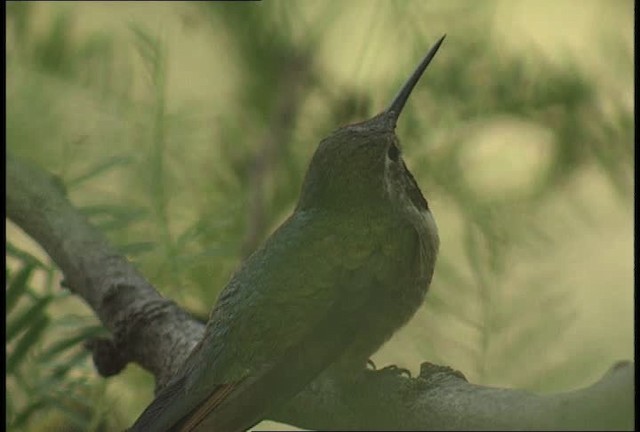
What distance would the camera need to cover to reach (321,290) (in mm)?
559

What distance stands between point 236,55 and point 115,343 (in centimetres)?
24

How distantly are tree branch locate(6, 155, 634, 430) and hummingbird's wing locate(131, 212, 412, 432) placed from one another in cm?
2

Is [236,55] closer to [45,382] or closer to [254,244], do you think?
[254,244]

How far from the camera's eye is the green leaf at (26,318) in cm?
46

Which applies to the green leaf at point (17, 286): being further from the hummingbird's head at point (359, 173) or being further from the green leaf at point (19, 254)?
the hummingbird's head at point (359, 173)

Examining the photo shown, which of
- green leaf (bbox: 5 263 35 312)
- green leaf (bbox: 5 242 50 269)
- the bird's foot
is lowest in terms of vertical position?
green leaf (bbox: 5 263 35 312)

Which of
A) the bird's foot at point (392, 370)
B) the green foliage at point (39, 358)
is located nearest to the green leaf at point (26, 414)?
the green foliage at point (39, 358)

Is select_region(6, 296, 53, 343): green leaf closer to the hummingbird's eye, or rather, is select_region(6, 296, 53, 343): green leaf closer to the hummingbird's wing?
the hummingbird's wing

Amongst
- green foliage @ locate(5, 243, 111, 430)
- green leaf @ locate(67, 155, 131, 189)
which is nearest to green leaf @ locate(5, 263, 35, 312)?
green foliage @ locate(5, 243, 111, 430)

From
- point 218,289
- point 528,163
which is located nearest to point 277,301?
point 218,289

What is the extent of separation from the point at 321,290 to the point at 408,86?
0.13 metres

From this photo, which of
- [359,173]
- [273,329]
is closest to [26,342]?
[273,329]

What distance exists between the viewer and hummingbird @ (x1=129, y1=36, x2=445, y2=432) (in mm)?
498

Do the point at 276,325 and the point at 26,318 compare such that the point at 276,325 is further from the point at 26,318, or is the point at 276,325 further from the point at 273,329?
the point at 26,318
